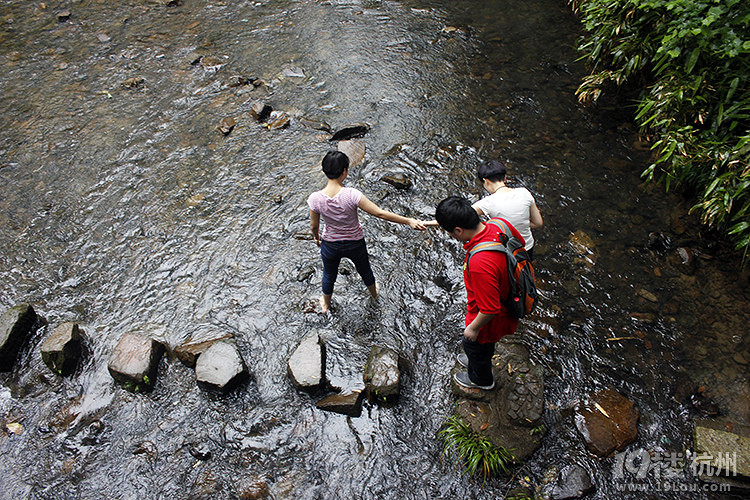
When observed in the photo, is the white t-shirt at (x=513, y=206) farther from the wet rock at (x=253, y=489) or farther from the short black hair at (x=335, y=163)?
the wet rock at (x=253, y=489)

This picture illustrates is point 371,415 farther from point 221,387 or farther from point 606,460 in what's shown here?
point 606,460

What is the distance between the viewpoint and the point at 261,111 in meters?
7.36

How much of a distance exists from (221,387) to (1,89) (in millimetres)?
8920

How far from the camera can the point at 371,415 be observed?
13.0 ft

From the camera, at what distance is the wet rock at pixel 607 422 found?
3.60 m

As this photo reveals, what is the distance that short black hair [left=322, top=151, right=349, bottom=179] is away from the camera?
362cm

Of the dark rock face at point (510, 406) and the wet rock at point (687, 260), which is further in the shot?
the wet rock at point (687, 260)

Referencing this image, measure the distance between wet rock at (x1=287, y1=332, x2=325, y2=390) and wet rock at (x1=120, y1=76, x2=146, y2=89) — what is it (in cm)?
702

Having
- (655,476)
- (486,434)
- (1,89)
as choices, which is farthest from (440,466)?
(1,89)

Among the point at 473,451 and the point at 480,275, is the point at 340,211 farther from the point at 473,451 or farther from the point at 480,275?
the point at 473,451

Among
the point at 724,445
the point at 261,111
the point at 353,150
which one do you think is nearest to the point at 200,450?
the point at 724,445

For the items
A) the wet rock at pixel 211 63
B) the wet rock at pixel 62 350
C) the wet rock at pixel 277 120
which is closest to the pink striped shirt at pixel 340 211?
the wet rock at pixel 62 350

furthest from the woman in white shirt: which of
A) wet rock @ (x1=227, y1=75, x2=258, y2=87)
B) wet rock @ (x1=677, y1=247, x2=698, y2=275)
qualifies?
wet rock @ (x1=227, y1=75, x2=258, y2=87)

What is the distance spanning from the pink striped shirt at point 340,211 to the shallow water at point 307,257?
44.3 inches
